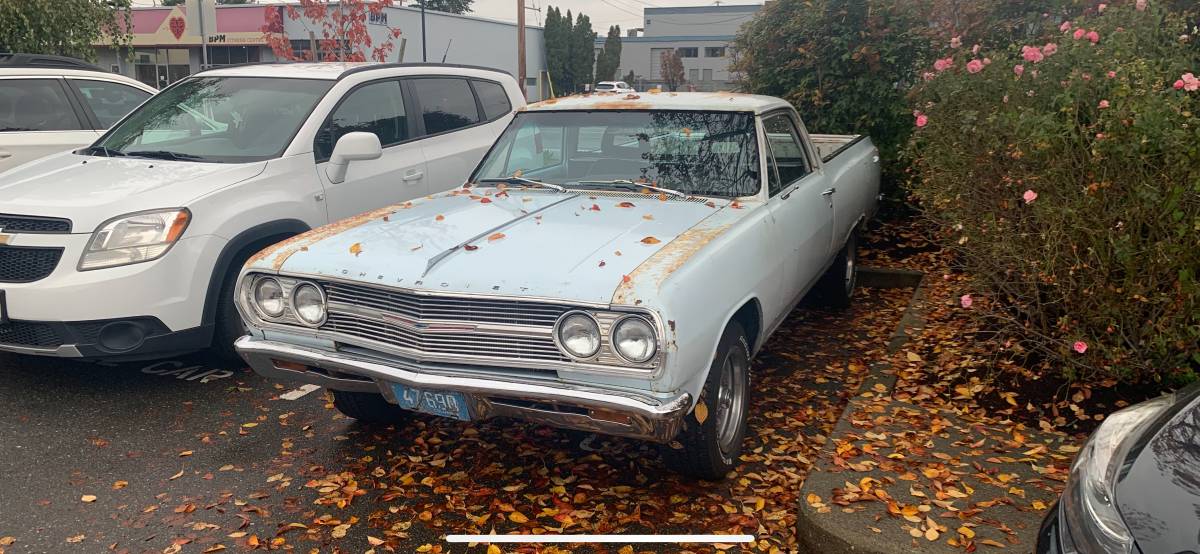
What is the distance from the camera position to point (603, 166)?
511 cm

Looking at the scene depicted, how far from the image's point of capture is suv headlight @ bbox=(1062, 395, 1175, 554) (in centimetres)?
226

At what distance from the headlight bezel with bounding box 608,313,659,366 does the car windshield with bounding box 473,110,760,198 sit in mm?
1609

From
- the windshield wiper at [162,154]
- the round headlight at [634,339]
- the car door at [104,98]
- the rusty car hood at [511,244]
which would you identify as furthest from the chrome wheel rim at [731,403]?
the car door at [104,98]

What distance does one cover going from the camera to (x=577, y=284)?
3.49 meters

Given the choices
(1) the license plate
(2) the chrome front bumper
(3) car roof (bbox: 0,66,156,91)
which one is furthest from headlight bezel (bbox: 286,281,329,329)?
(3) car roof (bbox: 0,66,156,91)

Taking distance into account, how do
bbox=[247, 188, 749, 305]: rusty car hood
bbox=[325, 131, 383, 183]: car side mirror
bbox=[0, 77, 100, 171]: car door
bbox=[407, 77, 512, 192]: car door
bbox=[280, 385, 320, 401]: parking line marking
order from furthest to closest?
bbox=[0, 77, 100, 171]: car door, bbox=[407, 77, 512, 192]: car door, bbox=[325, 131, 383, 183]: car side mirror, bbox=[280, 385, 320, 401]: parking line marking, bbox=[247, 188, 749, 305]: rusty car hood

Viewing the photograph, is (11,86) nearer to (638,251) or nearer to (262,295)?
(262,295)

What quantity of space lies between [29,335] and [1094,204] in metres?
5.42

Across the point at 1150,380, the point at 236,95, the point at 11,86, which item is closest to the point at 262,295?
the point at 236,95

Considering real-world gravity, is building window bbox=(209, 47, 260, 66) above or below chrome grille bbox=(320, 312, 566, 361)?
above

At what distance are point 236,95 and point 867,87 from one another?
19.9 feet

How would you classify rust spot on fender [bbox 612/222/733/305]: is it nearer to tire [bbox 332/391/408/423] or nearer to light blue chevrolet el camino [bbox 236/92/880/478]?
light blue chevrolet el camino [bbox 236/92/880/478]

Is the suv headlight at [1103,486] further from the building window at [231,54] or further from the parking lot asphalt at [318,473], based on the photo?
the building window at [231,54]

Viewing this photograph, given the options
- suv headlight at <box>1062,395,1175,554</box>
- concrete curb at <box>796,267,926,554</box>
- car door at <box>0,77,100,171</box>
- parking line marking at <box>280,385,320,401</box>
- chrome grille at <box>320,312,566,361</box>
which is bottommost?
parking line marking at <box>280,385,320,401</box>
